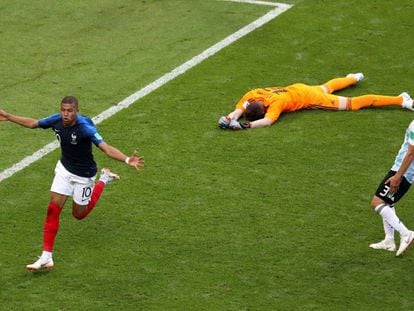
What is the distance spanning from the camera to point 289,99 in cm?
1623

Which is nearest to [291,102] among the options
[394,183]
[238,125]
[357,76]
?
[238,125]

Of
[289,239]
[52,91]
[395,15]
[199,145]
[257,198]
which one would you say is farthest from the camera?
[395,15]

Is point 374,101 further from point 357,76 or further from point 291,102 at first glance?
point 291,102

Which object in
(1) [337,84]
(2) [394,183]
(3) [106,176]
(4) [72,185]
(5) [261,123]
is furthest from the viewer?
(1) [337,84]

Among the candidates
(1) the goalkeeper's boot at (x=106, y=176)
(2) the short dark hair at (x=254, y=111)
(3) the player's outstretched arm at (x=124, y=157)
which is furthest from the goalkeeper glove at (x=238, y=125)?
(3) the player's outstretched arm at (x=124, y=157)

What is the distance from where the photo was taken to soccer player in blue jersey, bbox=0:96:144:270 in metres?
12.3

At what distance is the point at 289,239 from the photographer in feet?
42.9

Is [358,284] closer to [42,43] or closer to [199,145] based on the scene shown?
[199,145]

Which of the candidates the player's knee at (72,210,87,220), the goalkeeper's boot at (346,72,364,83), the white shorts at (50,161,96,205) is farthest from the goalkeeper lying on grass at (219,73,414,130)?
the white shorts at (50,161,96,205)

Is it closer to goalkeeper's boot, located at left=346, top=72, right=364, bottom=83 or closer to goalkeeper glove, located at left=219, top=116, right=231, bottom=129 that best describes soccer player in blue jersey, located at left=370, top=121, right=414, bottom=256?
goalkeeper glove, located at left=219, top=116, right=231, bottom=129

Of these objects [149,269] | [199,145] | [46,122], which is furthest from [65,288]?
[199,145]

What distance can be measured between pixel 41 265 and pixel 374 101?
20.2 ft

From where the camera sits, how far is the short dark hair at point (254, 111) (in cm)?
1595

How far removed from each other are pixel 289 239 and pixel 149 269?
1683mm
